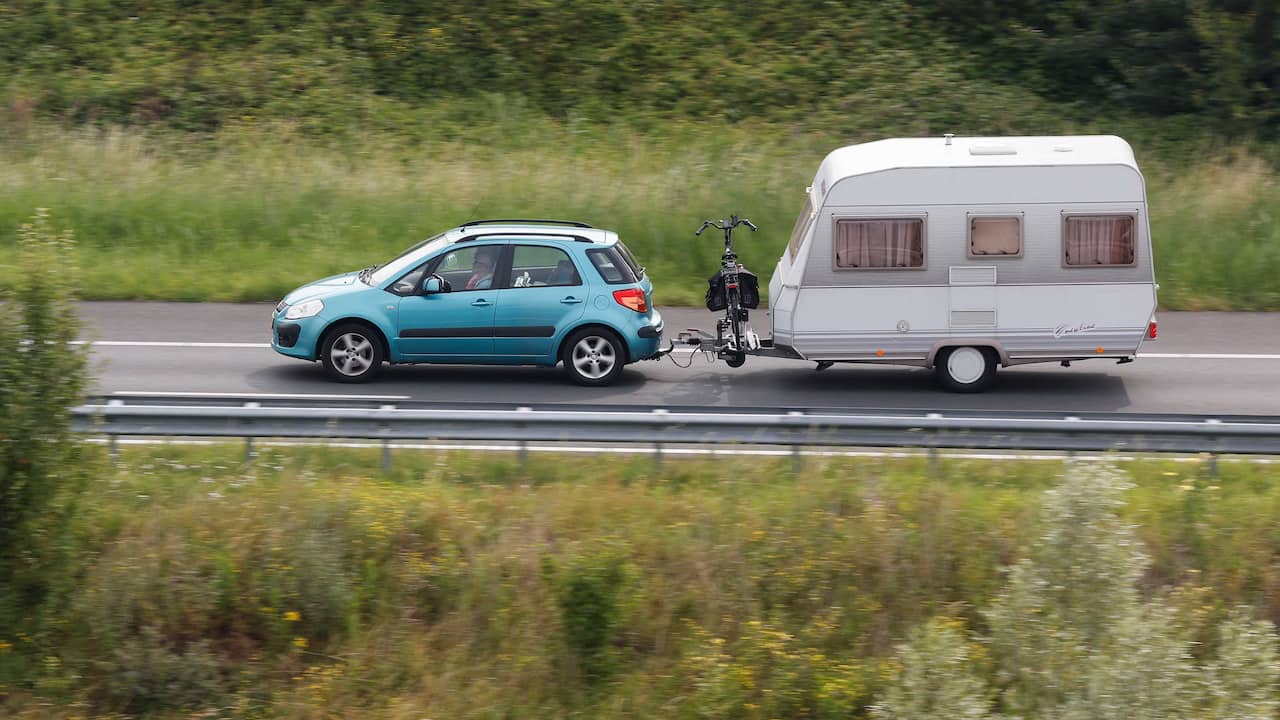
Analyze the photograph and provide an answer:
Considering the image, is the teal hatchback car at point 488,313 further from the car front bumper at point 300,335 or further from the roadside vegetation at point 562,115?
the roadside vegetation at point 562,115

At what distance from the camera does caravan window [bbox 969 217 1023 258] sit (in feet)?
44.4

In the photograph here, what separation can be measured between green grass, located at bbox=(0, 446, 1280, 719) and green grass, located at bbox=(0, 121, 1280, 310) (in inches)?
313

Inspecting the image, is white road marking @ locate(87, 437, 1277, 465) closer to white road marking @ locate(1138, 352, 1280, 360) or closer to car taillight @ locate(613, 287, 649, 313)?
car taillight @ locate(613, 287, 649, 313)

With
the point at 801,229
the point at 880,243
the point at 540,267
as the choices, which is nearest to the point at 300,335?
the point at 540,267

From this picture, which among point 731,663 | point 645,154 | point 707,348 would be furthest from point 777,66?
point 731,663

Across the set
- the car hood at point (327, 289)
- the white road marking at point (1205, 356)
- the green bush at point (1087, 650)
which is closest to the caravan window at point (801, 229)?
the white road marking at point (1205, 356)

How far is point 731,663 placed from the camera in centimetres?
959

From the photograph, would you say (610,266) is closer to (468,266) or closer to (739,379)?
(468,266)

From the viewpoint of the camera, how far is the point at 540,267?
13961 mm

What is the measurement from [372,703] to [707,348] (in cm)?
589

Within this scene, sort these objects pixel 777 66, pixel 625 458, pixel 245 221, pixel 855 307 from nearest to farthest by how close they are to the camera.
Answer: pixel 625 458 < pixel 855 307 < pixel 245 221 < pixel 777 66

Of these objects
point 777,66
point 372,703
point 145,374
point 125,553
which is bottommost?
point 372,703

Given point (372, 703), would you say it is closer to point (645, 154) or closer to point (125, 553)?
→ point (125, 553)

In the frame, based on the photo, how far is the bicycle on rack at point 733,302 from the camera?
1398cm
